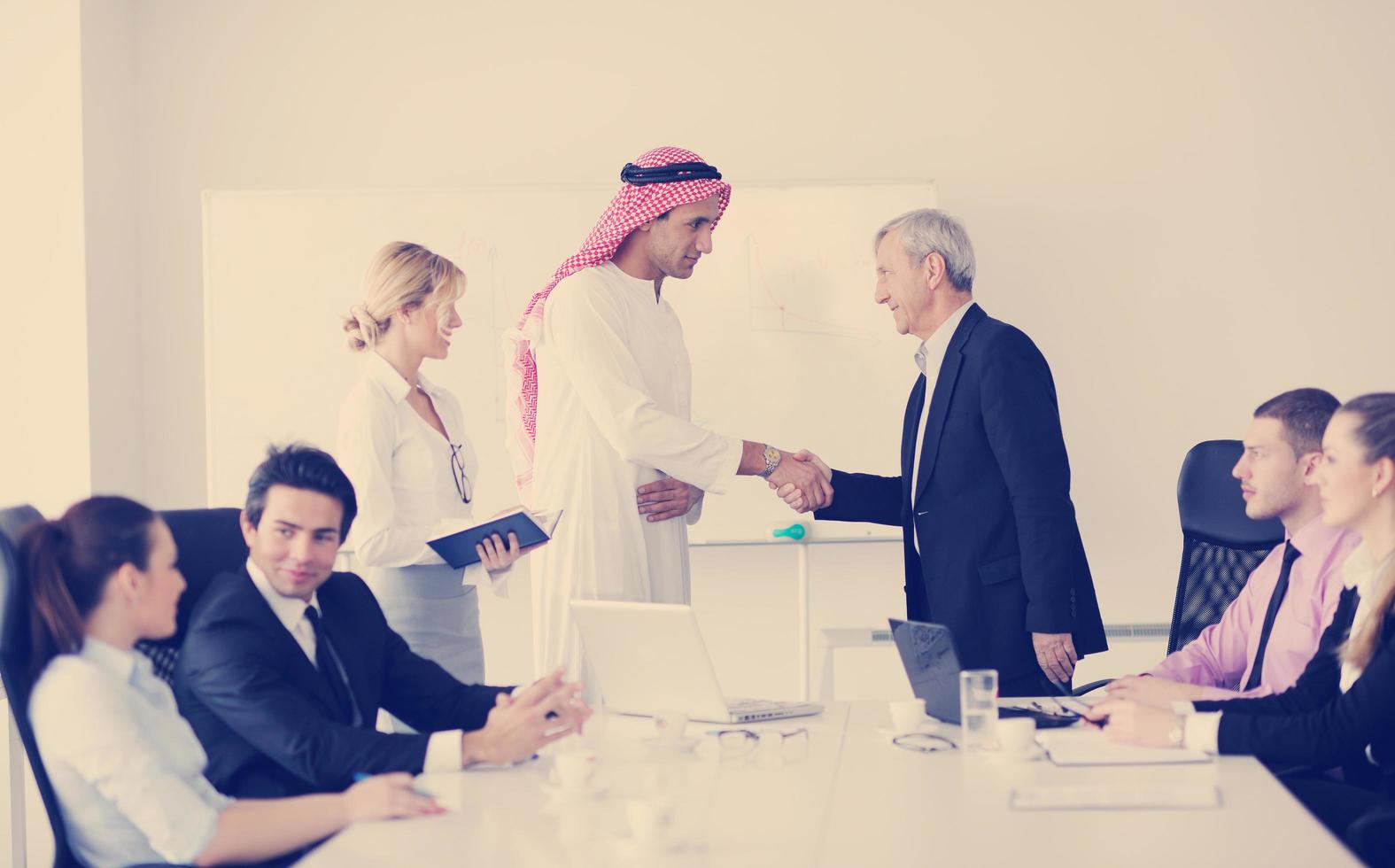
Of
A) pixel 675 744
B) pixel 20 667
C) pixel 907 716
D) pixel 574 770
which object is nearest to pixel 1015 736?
pixel 907 716

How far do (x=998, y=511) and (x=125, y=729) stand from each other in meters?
1.83

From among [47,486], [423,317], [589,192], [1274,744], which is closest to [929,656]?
[1274,744]

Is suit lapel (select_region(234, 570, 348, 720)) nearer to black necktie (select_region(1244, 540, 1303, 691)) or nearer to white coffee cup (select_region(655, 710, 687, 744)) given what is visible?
white coffee cup (select_region(655, 710, 687, 744))

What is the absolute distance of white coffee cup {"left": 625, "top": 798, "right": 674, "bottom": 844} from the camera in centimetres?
164

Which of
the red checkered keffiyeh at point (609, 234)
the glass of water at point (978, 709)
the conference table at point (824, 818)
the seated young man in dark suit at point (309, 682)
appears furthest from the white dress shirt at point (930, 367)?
the seated young man in dark suit at point (309, 682)

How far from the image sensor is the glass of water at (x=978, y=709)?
218 centimetres

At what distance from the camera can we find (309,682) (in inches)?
85.1

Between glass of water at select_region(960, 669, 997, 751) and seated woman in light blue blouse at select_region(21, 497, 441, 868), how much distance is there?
869mm

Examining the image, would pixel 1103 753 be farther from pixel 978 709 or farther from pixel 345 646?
pixel 345 646

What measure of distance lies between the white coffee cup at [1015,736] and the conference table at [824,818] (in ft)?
0.10

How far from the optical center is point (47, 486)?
4273mm

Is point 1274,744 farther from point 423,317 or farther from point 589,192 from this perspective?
point 589,192

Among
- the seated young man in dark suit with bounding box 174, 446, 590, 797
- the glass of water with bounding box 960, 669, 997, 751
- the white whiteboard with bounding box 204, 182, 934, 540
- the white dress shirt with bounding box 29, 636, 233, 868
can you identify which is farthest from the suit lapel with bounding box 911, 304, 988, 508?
the white dress shirt with bounding box 29, 636, 233, 868

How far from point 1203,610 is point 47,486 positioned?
343cm
